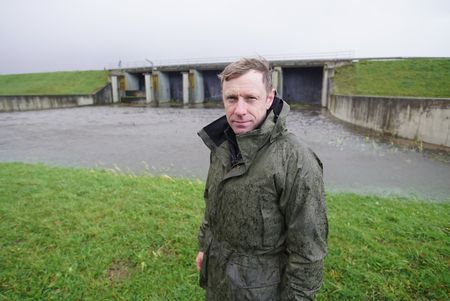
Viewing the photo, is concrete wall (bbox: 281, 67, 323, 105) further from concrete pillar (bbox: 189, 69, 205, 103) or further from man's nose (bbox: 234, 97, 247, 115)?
man's nose (bbox: 234, 97, 247, 115)

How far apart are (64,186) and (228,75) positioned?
19.3ft

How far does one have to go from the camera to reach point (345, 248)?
3.79 metres

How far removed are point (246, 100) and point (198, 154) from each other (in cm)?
950

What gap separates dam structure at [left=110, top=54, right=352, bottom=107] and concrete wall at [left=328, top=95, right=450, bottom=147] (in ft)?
40.4

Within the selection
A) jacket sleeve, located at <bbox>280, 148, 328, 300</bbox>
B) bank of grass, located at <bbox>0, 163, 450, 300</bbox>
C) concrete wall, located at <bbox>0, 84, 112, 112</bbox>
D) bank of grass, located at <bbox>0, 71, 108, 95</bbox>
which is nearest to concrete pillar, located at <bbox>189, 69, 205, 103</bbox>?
bank of grass, located at <bbox>0, 71, 108, 95</bbox>

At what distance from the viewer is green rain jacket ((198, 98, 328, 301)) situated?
147 cm

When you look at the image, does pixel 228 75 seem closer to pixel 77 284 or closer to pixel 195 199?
pixel 77 284

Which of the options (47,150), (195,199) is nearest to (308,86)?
(47,150)

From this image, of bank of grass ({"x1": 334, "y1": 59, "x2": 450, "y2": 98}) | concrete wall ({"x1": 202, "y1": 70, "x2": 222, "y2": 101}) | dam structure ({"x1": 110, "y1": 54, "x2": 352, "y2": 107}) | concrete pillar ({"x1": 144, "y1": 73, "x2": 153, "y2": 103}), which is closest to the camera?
bank of grass ({"x1": 334, "y1": 59, "x2": 450, "y2": 98})

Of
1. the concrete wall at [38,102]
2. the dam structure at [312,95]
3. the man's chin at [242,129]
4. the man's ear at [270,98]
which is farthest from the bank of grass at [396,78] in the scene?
the concrete wall at [38,102]

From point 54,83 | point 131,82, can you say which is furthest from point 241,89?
point 54,83

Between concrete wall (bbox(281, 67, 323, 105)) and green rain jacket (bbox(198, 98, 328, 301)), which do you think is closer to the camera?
green rain jacket (bbox(198, 98, 328, 301))

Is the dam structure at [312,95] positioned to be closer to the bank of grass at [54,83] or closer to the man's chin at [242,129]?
the bank of grass at [54,83]

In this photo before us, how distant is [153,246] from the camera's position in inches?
155
